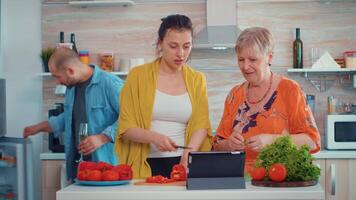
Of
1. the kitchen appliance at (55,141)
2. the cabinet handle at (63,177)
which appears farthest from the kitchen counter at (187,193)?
the kitchen appliance at (55,141)

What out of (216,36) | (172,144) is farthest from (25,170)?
(172,144)

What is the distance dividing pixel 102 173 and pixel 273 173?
642mm

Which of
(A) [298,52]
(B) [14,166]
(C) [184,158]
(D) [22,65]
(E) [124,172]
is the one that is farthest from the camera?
(D) [22,65]

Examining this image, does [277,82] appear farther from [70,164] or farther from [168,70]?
[70,164]

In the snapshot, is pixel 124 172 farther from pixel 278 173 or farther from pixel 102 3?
pixel 102 3

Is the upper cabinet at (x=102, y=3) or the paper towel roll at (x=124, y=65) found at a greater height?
the upper cabinet at (x=102, y=3)

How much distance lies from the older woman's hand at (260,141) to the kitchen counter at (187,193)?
0.30 m

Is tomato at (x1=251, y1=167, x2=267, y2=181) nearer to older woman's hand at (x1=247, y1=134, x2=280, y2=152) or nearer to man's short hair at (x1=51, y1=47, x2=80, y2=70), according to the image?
older woman's hand at (x1=247, y1=134, x2=280, y2=152)

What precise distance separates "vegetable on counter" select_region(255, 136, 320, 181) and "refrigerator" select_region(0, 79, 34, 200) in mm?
2379

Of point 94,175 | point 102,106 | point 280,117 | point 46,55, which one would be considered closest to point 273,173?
point 280,117

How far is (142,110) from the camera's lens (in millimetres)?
3059

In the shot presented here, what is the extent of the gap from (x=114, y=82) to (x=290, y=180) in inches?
58.3

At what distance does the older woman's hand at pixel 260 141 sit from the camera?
105 inches

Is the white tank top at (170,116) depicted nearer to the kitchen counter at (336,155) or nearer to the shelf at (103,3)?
the kitchen counter at (336,155)
